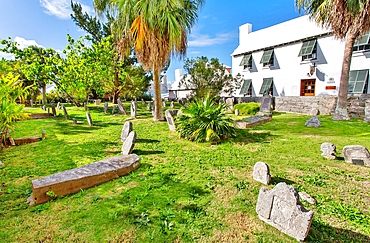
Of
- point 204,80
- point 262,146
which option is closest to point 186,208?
point 262,146

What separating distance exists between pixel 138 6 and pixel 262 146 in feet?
25.3

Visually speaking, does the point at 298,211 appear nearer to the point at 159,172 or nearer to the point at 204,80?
the point at 159,172

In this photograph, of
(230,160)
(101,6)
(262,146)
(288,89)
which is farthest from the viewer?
(288,89)

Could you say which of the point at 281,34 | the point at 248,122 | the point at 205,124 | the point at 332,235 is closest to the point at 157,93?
the point at 205,124

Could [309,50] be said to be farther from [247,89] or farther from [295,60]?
[247,89]

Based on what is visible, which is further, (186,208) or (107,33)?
(107,33)

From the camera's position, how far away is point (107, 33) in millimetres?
19359

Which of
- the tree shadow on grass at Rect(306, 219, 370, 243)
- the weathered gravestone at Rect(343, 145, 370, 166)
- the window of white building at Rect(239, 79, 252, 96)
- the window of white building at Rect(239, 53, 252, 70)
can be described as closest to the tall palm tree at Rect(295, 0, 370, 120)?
the weathered gravestone at Rect(343, 145, 370, 166)

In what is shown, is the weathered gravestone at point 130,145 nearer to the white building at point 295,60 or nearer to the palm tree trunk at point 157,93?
the palm tree trunk at point 157,93

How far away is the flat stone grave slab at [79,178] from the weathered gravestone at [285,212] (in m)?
2.52

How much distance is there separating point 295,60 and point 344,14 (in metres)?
7.76

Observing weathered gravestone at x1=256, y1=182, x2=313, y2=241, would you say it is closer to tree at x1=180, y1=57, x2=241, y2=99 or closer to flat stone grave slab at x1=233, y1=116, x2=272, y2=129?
flat stone grave slab at x1=233, y1=116, x2=272, y2=129

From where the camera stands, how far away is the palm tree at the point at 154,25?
881 centimetres

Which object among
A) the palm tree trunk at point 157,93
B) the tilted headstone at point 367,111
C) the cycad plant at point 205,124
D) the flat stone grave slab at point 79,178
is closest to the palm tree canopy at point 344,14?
the tilted headstone at point 367,111
